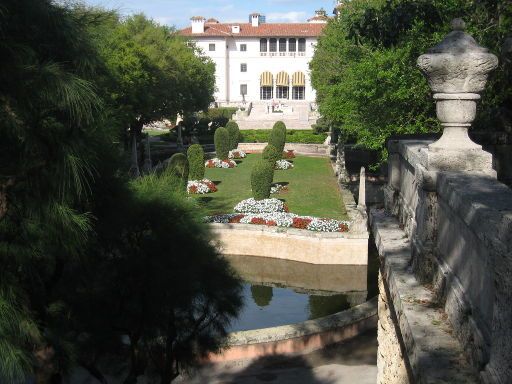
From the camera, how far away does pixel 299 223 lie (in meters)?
20.8

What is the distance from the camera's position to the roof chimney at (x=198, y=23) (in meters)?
68.9

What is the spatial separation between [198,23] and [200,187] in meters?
45.9

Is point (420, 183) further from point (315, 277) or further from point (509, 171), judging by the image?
point (315, 277)

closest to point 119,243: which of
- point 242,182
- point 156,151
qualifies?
point 242,182

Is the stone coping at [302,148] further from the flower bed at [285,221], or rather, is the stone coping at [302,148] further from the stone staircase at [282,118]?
the flower bed at [285,221]

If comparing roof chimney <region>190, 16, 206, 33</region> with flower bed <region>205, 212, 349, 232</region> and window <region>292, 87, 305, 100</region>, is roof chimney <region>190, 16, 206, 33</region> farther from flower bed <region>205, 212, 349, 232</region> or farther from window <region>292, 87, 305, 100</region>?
flower bed <region>205, 212, 349, 232</region>

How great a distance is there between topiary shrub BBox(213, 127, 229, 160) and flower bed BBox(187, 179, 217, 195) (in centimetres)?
823

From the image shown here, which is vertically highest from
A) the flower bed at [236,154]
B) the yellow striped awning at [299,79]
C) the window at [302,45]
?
the window at [302,45]

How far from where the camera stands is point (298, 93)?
71438 millimetres

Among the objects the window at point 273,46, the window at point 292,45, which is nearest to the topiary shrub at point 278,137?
the window at point 292,45

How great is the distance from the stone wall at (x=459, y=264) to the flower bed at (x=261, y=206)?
55.4 ft

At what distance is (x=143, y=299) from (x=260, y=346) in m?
5.40

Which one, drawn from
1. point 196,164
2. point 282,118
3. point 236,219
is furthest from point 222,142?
point 282,118

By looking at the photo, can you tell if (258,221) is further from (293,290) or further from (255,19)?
(255,19)
